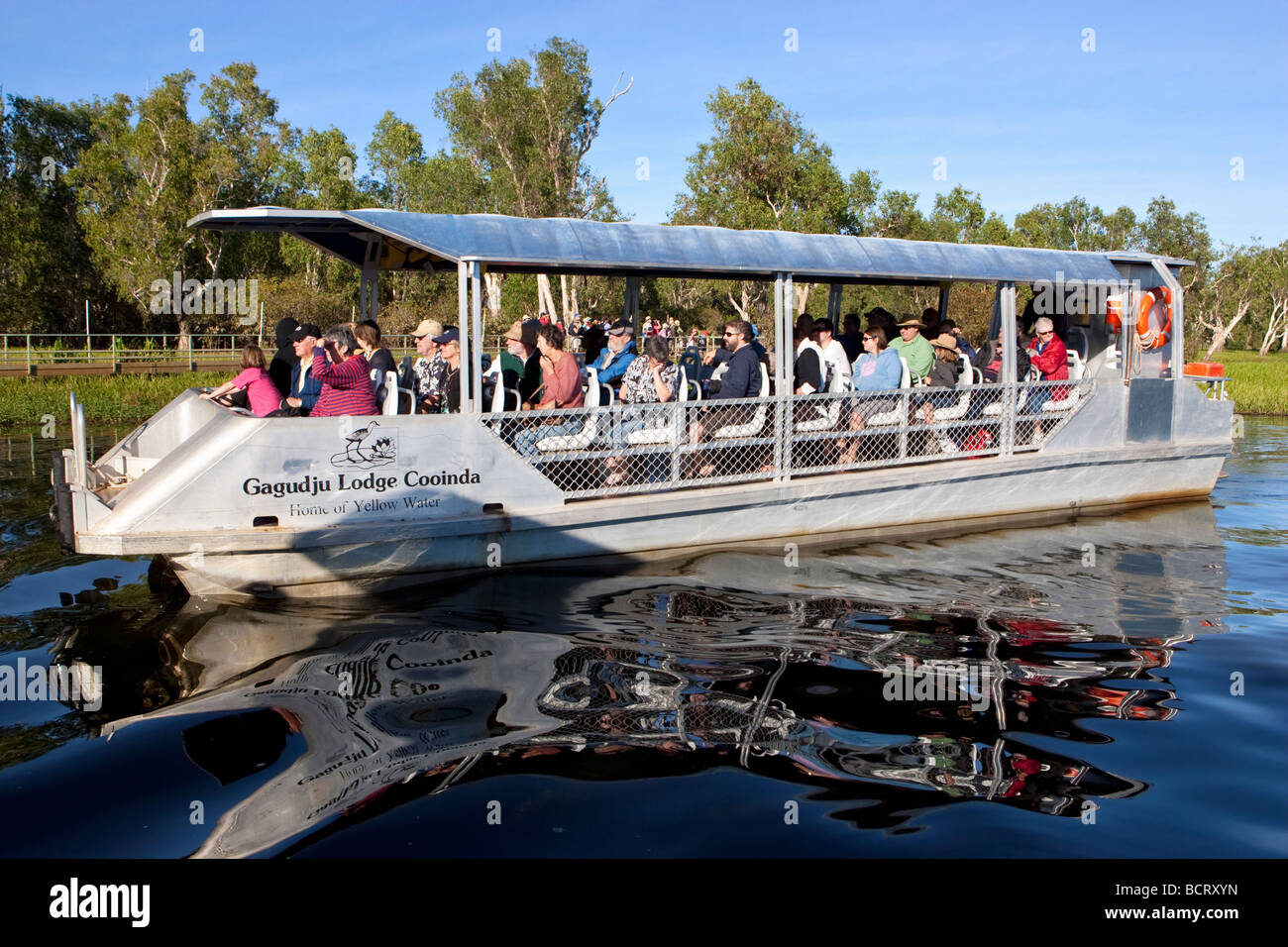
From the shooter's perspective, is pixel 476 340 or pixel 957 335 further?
pixel 957 335

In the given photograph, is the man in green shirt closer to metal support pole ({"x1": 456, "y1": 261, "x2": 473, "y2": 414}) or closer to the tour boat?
the tour boat

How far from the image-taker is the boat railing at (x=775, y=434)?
854 centimetres

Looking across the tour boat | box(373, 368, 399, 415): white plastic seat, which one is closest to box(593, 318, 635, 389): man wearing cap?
the tour boat

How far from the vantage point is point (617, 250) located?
8.69 m

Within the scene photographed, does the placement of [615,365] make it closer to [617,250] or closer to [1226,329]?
[617,250]

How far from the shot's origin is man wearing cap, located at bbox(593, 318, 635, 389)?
973 cm

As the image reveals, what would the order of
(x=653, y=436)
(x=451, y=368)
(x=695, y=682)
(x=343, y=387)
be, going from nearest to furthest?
(x=695, y=682) → (x=343, y=387) → (x=653, y=436) → (x=451, y=368)

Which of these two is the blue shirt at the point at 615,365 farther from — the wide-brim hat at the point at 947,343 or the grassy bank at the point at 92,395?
the grassy bank at the point at 92,395

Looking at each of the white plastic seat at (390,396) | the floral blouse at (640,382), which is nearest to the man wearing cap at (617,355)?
the floral blouse at (640,382)

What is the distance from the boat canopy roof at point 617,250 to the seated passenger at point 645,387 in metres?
0.76

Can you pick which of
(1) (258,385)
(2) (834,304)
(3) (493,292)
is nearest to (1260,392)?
(2) (834,304)

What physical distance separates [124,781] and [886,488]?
23.9 ft

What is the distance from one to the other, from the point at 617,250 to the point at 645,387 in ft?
4.17
